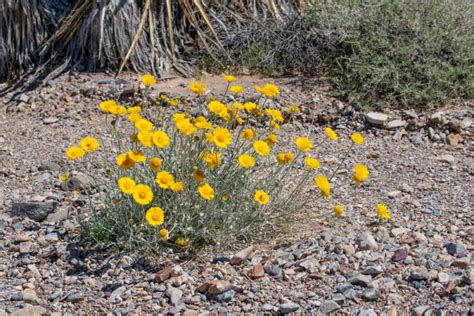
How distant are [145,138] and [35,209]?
3.56ft

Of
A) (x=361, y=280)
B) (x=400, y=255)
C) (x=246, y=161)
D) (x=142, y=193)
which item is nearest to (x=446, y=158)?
(x=400, y=255)

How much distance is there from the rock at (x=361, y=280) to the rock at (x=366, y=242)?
12.3 inches

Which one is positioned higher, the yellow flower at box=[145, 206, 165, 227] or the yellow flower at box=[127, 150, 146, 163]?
the yellow flower at box=[127, 150, 146, 163]

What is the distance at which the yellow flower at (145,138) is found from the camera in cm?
336

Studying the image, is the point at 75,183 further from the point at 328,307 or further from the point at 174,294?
the point at 328,307

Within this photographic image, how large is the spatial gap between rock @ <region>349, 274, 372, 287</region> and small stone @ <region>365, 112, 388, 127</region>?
240 cm

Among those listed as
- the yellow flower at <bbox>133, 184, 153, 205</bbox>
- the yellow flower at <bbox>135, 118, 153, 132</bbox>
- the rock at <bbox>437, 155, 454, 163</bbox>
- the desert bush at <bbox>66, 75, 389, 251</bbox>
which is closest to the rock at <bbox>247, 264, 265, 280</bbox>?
the desert bush at <bbox>66, 75, 389, 251</bbox>

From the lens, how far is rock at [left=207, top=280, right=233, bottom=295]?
132 inches

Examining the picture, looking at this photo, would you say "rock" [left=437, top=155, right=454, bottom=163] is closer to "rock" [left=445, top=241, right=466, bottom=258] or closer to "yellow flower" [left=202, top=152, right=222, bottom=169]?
"rock" [left=445, top=241, right=466, bottom=258]

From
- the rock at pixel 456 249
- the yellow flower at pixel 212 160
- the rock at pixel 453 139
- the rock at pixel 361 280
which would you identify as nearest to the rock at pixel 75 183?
the yellow flower at pixel 212 160

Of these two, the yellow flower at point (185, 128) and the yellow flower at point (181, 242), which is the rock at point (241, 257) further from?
the yellow flower at point (185, 128)

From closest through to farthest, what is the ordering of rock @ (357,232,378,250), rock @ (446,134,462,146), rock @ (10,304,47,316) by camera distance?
rock @ (10,304,47,316) < rock @ (357,232,378,250) < rock @ (446,134,462,146)

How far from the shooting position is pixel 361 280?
3.40 m

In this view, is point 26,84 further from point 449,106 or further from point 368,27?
point 449,106
